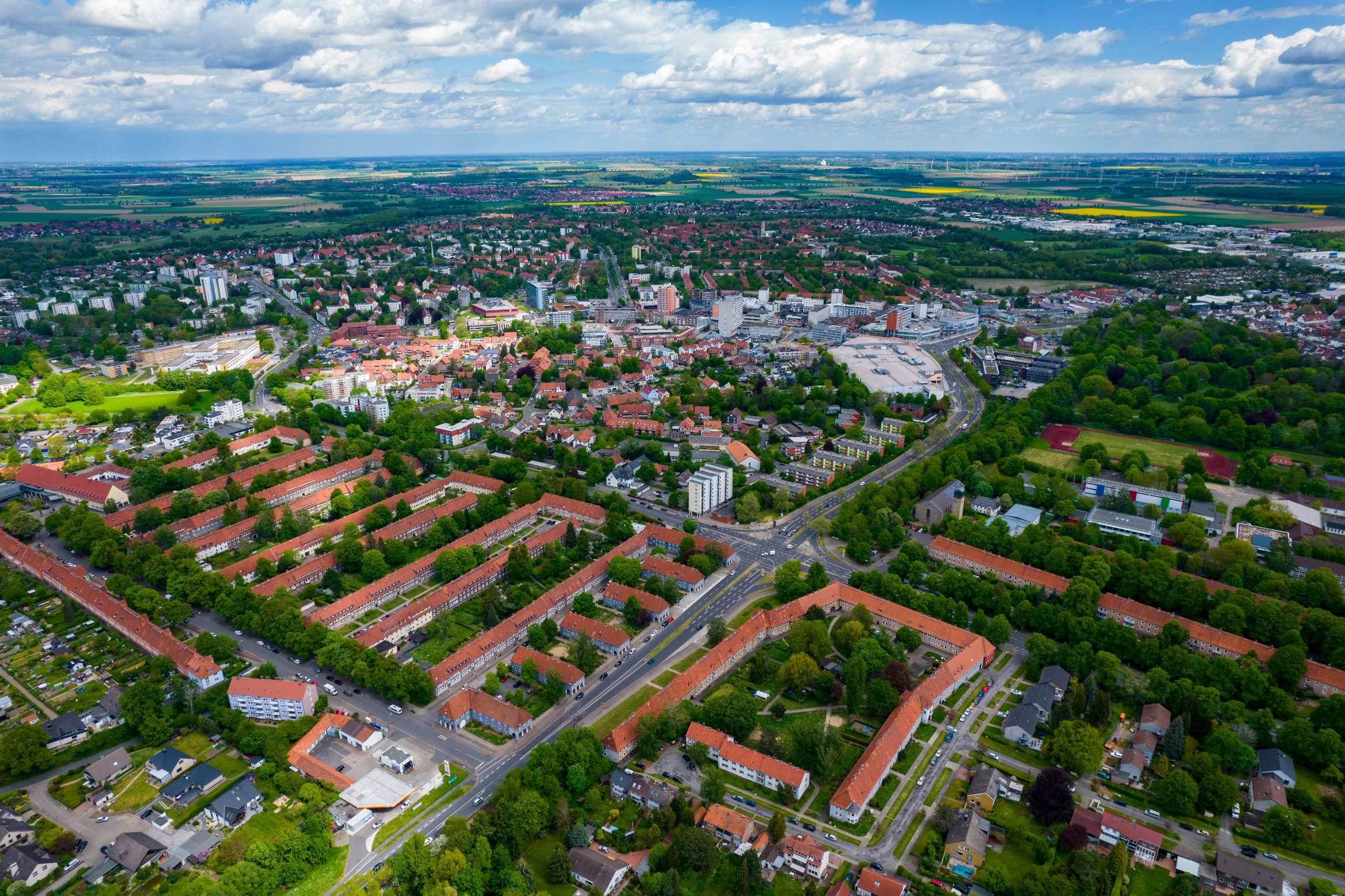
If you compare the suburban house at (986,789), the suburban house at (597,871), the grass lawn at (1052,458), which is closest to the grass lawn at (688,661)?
the suburban house at (597,871)

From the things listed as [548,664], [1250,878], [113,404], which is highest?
[113,404]

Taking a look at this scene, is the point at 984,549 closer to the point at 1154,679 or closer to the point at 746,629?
the point at 1154,679

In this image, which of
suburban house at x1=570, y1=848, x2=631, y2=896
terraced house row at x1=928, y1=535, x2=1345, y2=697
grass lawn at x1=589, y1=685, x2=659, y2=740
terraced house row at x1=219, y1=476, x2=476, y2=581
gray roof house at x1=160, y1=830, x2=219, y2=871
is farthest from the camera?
terraced house row at x1=219, y1=476, x2=476, y2=581

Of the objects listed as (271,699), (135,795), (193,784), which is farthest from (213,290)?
(193,784)

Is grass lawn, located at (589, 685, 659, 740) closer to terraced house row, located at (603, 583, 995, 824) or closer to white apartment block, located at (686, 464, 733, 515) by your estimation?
terraced house row, located at (603, 583, 995, 824)

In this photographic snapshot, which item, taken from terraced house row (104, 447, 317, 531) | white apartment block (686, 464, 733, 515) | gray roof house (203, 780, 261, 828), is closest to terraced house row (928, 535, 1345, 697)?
white apartment block (686, 464, 733, 515)

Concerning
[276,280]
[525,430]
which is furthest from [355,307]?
[525,430]

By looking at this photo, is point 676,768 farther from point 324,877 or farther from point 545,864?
point 324,877
